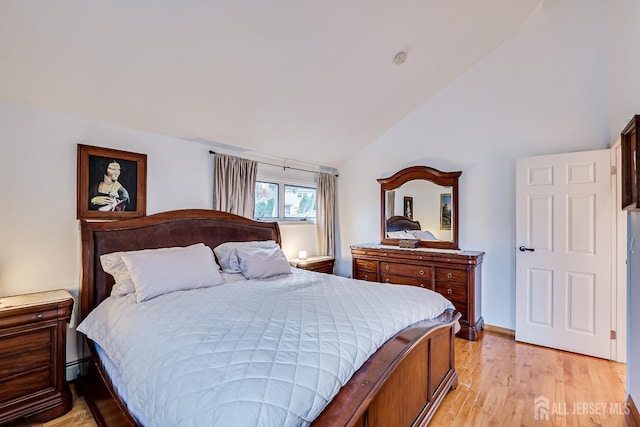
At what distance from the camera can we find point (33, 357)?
6.62 ft

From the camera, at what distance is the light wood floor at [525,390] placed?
78.0 inches

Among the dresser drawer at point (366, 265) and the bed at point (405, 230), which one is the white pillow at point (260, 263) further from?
the bed at point (405, 230)

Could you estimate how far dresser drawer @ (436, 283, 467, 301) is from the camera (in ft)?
10.9

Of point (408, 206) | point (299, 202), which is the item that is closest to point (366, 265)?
point (408, 206)

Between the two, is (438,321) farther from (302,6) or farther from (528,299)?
(302,6)

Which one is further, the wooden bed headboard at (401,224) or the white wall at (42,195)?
the wooden bed headboard at (401,224)

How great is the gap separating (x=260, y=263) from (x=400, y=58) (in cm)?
239

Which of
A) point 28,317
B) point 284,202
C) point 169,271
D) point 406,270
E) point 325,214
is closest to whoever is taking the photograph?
point 28,317

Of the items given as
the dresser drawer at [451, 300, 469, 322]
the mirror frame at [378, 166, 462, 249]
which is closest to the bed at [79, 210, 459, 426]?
the dresser drawer at [451, 300, 469, 322]

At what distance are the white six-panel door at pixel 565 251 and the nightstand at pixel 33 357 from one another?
13.2ft

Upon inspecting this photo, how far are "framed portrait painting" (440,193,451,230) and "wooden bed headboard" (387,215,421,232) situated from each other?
1.05 feet

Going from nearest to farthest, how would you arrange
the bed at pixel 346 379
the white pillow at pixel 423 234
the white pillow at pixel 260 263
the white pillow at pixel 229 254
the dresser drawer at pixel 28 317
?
the bed at pixel 346 379 < the dresser drawer at pixel 28 317 < the white pillow at pixel 260 263 < the white pillow at pixel 229 254 < the white pillow at pixel 423 234

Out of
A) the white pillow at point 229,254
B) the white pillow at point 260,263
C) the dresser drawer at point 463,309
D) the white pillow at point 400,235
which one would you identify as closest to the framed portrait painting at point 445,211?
the white pillow at point 400,235

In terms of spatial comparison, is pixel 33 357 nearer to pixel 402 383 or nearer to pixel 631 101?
pixel 402 383
